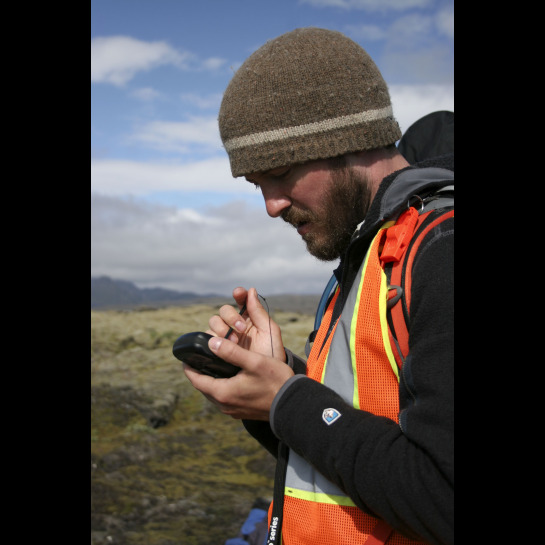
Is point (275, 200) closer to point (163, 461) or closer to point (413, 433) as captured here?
point (413, 433)

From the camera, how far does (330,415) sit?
172cm

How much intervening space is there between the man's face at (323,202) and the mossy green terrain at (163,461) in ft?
16.0

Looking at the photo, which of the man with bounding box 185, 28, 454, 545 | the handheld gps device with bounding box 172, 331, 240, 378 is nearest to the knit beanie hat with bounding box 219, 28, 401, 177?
the man with bounding box 185, 28, 454, 545

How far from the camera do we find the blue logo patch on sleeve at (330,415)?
5.61 ft

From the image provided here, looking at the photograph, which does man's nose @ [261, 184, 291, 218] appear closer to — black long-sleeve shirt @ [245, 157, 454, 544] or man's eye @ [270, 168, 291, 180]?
man's eye @ [270, 168, 291, 180]

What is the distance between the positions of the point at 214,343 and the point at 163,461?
24.4ft

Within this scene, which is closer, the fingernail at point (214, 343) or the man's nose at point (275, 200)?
the fingernail at point (214, 343)

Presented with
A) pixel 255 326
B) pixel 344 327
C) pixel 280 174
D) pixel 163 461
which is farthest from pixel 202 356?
pixel 163 461

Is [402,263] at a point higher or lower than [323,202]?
lower

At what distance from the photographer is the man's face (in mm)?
2361

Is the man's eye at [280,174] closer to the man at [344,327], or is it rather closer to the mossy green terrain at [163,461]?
the man at [344,327]

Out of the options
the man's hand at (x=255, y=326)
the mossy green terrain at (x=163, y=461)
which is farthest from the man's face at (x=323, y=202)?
the mossy green terrain at (x=163, y=461)

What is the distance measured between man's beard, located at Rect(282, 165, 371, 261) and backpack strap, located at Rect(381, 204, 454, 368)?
0.52 m
